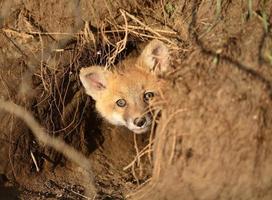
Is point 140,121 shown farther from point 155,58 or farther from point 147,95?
point 155,58

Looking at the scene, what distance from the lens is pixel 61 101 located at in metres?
4.43

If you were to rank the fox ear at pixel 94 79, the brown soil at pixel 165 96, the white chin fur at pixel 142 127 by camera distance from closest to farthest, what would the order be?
Result: the brown soil at pixel 165 96 < the white chin fur at pixel 142 127 < the fox ear at pixel 94 79

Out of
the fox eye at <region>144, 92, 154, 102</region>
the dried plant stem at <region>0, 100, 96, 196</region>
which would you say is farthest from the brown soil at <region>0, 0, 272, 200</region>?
the fox eye at <region>144, 92, 154, 102</region>

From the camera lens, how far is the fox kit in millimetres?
3938

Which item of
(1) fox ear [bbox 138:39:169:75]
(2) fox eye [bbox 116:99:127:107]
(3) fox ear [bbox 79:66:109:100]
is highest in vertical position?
(3) fox ear [bbox 79:66:109:100]

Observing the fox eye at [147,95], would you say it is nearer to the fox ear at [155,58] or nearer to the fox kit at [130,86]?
the fox kit at [130,86]

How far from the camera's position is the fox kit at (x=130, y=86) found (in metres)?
3.94

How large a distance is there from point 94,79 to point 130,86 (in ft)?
1.04

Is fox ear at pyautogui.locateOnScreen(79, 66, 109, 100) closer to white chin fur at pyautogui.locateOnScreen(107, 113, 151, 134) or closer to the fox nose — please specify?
white chin fur at pyautogui.locateOnScreen(107, 113, 151, 134)

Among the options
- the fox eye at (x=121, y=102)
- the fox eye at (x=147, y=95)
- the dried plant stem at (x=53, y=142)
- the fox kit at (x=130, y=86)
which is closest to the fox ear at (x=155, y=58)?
the fox kit at (x=130, y=86)

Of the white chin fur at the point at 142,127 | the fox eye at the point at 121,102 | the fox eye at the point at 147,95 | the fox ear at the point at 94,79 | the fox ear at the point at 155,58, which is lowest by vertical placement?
the white chin fur at the point at 142,127

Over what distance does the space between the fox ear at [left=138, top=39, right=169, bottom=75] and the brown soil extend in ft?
0.29

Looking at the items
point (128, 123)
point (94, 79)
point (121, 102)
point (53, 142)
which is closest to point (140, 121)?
point (128, 123)

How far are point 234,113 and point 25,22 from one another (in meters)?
Answer: 2.03
